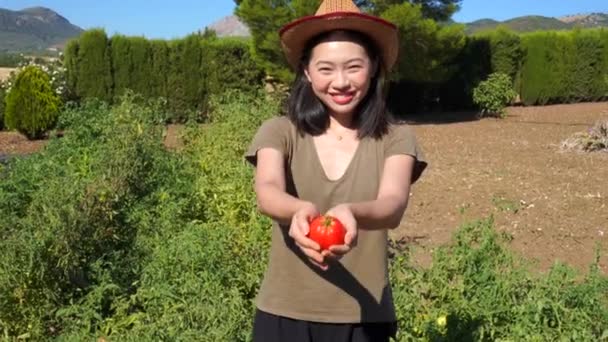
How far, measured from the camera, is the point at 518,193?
8484 millimetres

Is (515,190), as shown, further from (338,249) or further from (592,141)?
(338,249)

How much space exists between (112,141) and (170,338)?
3.39 meters

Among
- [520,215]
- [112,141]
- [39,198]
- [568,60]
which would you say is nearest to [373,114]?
[39,198]

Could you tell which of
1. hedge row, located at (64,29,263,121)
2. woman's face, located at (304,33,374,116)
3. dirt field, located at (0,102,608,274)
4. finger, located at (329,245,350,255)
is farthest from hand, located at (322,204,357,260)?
hedge row, located at (64,29,263,121)

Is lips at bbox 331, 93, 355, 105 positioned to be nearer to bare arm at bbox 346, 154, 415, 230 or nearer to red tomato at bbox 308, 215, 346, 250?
bare arm at bbox 346, 154, 415, 230

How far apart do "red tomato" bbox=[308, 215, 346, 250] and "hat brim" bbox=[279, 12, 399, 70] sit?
1.83 ft

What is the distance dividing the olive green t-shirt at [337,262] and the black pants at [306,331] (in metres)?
0.02

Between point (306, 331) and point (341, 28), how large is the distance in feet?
2.29

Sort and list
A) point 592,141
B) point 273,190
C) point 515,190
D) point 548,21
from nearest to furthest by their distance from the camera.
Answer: point 273,190
point 515,190
point 592,141
point 548,21

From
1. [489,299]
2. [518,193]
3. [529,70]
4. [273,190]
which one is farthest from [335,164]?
[529,70]

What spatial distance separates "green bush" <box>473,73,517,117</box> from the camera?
1816 cm

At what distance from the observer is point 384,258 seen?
2.09 metres

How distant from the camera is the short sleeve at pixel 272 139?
6.57ft

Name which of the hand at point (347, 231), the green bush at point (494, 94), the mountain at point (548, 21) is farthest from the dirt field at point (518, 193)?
the mountain at point (548, 21)
